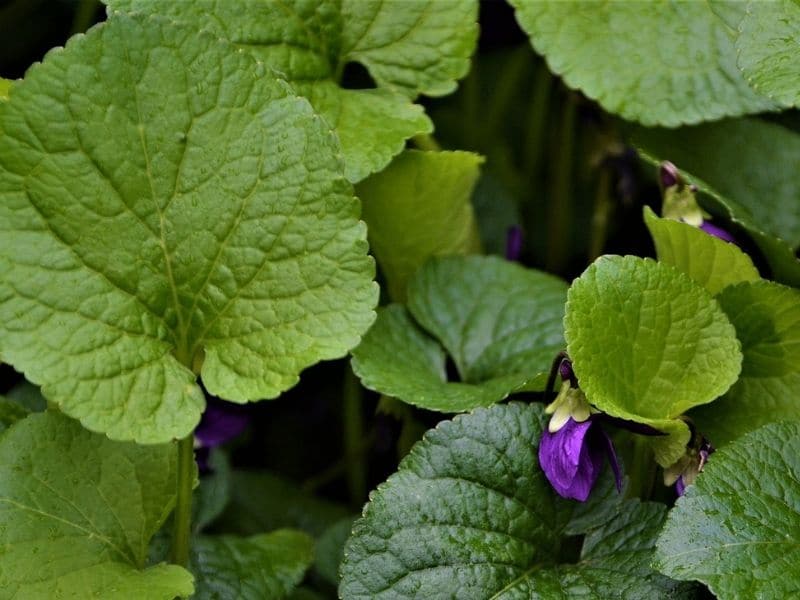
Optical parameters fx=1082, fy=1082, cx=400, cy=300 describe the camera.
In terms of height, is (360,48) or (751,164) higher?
(360,48)

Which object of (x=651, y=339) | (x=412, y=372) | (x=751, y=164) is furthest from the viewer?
(x=751, y=164)

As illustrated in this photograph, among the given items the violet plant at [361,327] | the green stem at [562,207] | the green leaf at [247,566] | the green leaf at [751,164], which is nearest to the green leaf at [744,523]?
the violet plant at [361,327]

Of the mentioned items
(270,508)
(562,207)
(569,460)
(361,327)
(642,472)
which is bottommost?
(270,508)

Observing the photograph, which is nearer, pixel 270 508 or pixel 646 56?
pixel 646 56

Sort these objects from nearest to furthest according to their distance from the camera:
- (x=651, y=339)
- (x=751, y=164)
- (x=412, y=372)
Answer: (x=651, y=339) → (x=412, y=372) → (x=751, y=164)

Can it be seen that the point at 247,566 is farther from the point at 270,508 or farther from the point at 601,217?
the point at 601,217

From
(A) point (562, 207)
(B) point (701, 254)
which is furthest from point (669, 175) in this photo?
(A) point (562, 207)
